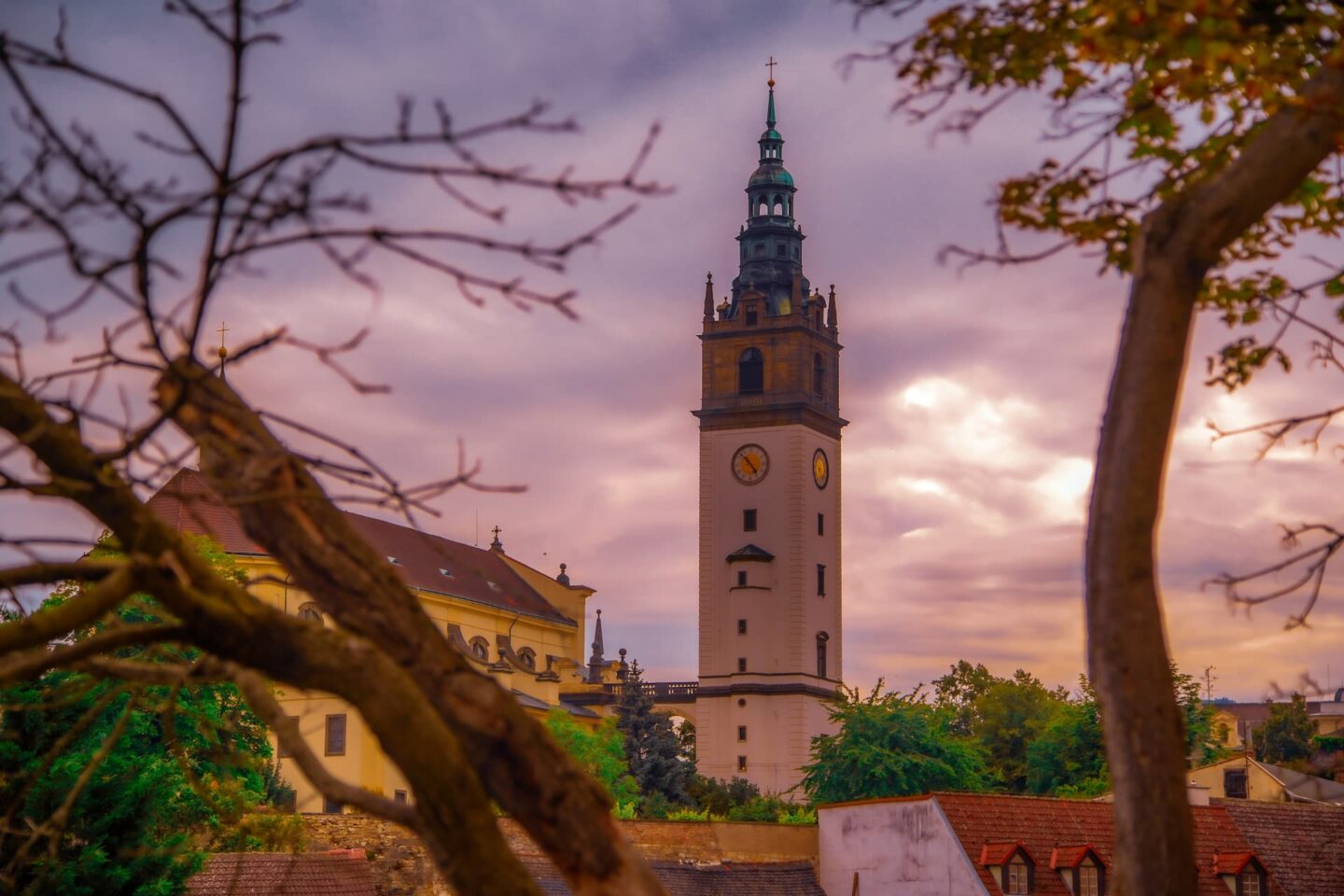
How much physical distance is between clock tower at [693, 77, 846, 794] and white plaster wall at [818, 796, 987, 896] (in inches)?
1547

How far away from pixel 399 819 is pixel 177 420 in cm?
124

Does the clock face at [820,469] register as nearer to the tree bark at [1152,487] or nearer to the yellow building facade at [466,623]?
the yellow building facade at [466,623]

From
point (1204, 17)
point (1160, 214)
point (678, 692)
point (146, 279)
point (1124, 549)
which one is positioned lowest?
point (1124, 549)

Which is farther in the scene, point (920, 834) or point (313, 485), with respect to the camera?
point (920, 834)

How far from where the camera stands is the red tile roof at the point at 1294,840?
132ft

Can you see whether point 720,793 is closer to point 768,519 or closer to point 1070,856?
point 768,519

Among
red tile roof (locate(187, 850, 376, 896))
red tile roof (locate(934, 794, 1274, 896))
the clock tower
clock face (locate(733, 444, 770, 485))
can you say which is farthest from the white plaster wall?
clock face (locate(733, 444, 770, 485))

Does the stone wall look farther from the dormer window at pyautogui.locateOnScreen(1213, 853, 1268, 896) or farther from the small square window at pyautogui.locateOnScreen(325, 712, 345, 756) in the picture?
the small square window at pyautogui.locateOnScreen(325, 712, 345, 756)

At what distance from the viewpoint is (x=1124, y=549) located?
5.33 metres

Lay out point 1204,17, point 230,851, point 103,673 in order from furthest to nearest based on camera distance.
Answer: point 230,851 → point 1204,17 → point 103,673

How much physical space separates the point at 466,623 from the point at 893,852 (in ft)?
129

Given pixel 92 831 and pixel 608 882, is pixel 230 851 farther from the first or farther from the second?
pixel 608 882

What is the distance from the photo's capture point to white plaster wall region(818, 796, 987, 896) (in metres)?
36.9

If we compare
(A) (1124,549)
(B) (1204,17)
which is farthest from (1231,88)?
(A) (1124,549)
